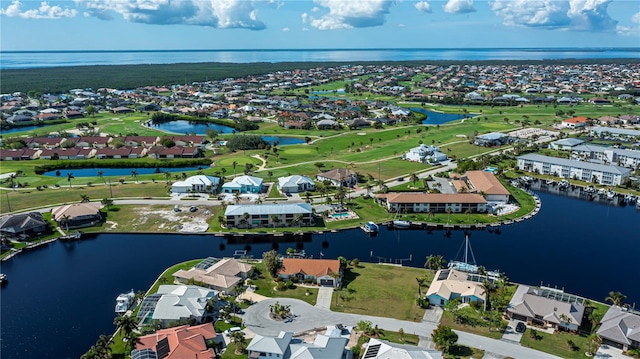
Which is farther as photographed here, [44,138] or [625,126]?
[625,126]

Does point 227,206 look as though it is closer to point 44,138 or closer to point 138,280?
point 138,280

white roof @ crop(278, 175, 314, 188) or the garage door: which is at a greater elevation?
white roof @ crop(278, 175, 314, 188)

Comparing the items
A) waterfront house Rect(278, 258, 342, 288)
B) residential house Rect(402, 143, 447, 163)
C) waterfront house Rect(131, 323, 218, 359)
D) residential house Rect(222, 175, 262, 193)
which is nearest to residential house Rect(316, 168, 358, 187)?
residential house Rect(222, 175, 262, 193)

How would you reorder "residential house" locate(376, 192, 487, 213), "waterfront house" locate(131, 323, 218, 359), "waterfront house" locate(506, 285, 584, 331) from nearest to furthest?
1. "waterfront house" locate(131, 323, 218, 359)
2. "waterfront house" locate(506, 285, 584, 331)
3. "residential house" locate(376, 192, 487, 213)

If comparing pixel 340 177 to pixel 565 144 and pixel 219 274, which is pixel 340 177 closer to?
pixel 219 274

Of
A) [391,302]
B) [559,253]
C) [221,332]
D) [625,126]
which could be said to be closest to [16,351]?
[221,332]

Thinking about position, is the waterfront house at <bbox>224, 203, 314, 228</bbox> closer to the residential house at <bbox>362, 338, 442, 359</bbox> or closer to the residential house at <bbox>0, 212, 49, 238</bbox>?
the residential house at <bbox>0, 212, 49, 238</bbox>
